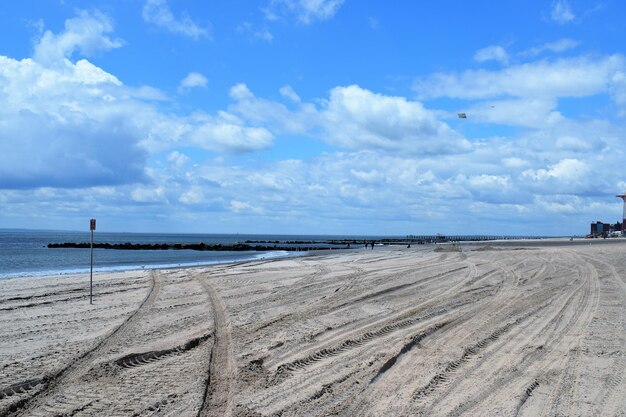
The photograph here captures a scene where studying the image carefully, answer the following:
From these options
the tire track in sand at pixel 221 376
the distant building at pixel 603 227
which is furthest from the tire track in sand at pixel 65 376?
the distant building at pixel 603 227

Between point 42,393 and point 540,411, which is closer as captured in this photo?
point 540,411

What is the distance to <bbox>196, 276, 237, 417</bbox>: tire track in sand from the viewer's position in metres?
6.08

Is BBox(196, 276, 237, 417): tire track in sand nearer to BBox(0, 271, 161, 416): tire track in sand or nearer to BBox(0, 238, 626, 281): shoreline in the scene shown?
BBox(0, 271, 161, 416): tire track in sand

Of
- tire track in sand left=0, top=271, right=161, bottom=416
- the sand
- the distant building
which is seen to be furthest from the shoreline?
the distant building

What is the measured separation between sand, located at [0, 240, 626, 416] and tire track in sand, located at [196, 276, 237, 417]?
0.09 ft

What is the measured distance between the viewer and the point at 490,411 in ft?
19.9

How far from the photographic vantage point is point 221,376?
24.0 ft

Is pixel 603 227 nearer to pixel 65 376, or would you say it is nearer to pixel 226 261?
pixel 226 261

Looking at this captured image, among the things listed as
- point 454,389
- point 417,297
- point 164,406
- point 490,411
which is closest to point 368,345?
point 454,389

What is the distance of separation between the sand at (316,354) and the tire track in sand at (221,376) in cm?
3

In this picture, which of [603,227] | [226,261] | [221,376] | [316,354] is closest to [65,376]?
[221,376]

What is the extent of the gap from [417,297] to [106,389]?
10.1 m

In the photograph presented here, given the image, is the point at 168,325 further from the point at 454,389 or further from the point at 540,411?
the point at 540,411

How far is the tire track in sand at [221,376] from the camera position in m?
6.08
